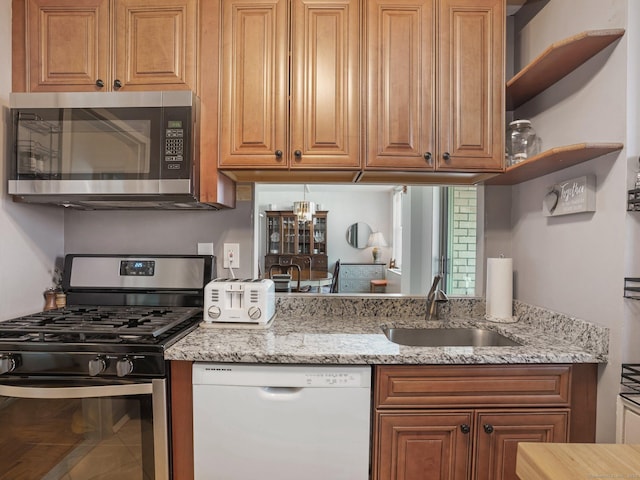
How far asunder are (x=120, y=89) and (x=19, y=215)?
75cm

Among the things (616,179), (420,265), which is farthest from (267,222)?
(616,179)

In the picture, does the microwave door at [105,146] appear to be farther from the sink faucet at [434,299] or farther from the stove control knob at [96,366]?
the sink faucet at [434,299]

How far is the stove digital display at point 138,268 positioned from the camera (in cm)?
183

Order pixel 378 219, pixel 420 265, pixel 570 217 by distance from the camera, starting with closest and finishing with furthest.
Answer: pixel 570 217 → pixel 420 265 → pixel 378 219

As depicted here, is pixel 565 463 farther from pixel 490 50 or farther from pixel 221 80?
pixel 221 80

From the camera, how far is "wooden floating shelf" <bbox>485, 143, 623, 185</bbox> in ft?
3.95

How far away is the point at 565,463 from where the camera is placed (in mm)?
760

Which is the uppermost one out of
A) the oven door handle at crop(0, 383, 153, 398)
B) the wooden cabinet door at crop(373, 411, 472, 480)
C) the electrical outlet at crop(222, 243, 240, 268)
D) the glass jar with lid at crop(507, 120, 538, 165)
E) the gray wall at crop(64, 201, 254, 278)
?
the glass jar with lid at crop(507, 120, 538, 165)

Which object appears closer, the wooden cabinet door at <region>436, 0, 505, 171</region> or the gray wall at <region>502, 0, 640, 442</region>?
the gray wall at <region>502, 0, 640, 442</region>

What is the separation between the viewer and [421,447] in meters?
1.27

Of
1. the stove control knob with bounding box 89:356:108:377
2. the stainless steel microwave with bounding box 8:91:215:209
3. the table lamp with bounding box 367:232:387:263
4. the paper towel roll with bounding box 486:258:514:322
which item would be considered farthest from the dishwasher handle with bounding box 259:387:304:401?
the table lamp with bounding box 367:232:387:263

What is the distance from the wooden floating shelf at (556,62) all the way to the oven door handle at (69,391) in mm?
1931

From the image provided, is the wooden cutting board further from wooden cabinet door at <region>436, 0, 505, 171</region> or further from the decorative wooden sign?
wooden cabinet door at <region>436, 0, 505, 171</region>

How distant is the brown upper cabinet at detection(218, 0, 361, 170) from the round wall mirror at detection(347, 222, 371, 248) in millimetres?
5096
